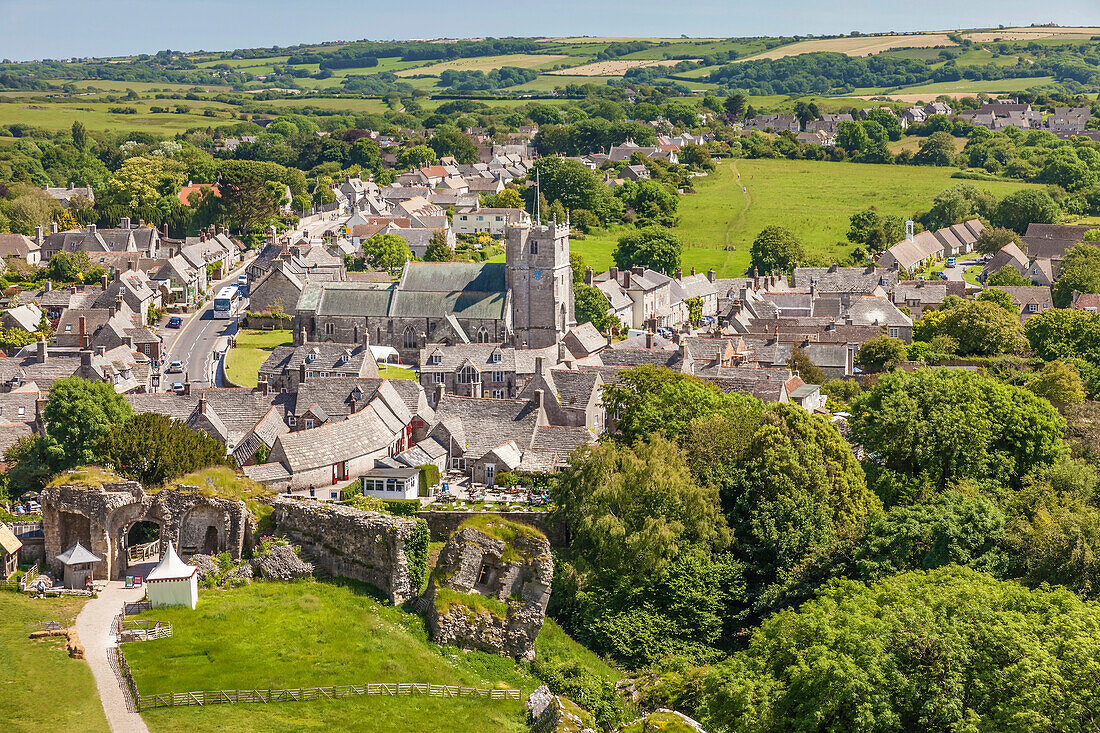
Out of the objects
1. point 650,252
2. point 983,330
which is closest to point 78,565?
point 983,330

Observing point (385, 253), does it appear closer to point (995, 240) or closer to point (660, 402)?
point (995, 240)

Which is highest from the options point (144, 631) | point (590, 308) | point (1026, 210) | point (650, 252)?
point (144, 631)

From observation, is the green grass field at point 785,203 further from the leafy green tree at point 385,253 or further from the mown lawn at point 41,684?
the mown lawn at point 41,684

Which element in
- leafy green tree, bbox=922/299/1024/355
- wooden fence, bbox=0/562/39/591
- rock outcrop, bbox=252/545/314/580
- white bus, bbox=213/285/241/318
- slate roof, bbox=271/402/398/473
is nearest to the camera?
wooden fence, bbox=0/562/39/591

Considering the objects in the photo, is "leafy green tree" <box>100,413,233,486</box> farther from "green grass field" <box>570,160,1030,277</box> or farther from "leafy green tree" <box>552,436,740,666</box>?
"green grass field" <box>570,160,1030,277</box>

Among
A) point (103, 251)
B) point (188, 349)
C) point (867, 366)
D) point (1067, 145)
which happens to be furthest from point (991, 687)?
point (1067, 145)

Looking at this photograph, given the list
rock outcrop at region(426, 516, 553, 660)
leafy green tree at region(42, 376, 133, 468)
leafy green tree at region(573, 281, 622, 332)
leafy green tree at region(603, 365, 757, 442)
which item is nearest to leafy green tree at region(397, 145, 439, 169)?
leafy green tree at region(573, 281, 622, 332)
